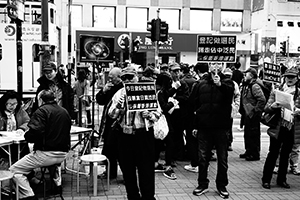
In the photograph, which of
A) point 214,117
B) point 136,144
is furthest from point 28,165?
point 214,117

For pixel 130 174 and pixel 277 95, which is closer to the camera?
pixel 130 174

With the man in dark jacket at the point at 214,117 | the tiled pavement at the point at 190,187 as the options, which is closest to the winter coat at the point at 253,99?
the tiled pavement at the point at 190,187

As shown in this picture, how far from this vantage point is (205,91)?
6.06m

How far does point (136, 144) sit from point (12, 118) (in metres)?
2.38

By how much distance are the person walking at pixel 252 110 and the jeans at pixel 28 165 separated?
14.9 feet

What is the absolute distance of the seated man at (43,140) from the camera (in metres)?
5.38

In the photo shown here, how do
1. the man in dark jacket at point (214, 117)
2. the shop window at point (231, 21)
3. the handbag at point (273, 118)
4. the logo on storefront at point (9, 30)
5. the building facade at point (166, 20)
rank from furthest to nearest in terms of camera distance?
the shop window at point (231, 21) → the building facade at point (166, 20) → the logo on storefront at point (9, 30) → the handbag at point (273, 118) → the man in dark jacket at point (214, 117)

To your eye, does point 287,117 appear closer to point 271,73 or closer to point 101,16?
point 271,73

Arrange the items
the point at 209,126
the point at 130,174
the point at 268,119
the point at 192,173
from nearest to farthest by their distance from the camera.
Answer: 1. the point at 130,174
2. the point at 209,126
3. the point at 268,119
4. the point at 192,173

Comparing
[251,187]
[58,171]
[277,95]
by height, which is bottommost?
[251,187]

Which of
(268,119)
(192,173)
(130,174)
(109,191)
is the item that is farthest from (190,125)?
(130,174)

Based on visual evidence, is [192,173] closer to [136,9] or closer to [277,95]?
[277,95]

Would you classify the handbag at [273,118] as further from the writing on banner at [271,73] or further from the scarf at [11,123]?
the scarf at [11,123]

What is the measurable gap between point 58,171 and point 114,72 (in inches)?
73.4
